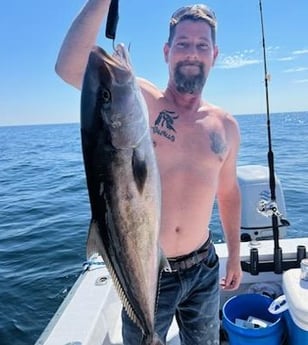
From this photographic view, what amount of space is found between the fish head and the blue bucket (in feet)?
6.02

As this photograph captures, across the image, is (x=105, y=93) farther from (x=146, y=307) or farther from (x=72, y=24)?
(x=146, y=307)

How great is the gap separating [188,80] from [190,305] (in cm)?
116

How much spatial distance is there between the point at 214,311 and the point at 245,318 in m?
0.86

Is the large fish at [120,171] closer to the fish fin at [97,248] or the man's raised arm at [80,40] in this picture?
the fish fin at [97,248]

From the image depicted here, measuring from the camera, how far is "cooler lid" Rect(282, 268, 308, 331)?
2.26 meters

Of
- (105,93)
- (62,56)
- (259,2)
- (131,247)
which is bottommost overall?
(131,247)

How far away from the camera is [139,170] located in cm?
123

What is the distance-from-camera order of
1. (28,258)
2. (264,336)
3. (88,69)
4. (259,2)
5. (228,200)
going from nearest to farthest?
1. (88,69)
2. (228,200)
3. (264,336)
4. (259,2)
5. (28,258)

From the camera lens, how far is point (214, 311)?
7.01ft

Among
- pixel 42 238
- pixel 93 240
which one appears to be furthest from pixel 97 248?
pixel 42 238

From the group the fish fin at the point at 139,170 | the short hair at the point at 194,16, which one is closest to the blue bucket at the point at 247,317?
the fish fin at the point at 139,170

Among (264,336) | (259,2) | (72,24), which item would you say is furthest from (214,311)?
(259,2)

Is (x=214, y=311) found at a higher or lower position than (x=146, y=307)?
lower

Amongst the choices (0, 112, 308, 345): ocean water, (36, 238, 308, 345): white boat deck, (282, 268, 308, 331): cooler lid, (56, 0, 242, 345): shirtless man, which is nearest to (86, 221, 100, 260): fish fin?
(56, 0, 242, 345): shirtless man
